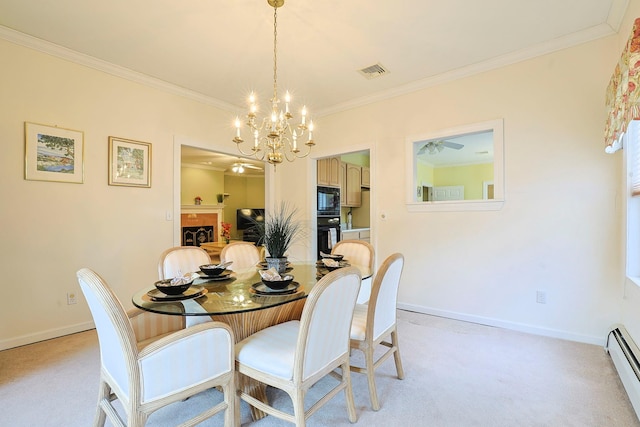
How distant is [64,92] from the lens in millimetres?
2834

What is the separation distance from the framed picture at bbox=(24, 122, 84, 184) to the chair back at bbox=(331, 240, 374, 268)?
2612 millimetres

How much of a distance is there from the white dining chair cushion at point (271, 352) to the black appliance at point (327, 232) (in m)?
3.16

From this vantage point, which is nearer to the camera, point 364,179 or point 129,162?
point 129,162

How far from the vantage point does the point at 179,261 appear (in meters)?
2.44

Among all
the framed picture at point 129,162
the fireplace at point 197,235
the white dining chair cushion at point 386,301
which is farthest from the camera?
the fireplace at point 197,235

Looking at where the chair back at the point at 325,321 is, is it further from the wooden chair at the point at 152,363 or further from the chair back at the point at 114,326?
the chair back at the point at 114,326

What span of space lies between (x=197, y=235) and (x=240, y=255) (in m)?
5.24

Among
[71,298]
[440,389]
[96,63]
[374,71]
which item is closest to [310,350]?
[440,389]

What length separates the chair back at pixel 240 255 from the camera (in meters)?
2.82

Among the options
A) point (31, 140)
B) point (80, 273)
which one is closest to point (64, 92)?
point (31, 140)

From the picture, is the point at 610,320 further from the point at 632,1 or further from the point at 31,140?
the point at 31,140

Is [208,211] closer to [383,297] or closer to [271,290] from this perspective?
[271,290]

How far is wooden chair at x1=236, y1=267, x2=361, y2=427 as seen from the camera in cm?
132

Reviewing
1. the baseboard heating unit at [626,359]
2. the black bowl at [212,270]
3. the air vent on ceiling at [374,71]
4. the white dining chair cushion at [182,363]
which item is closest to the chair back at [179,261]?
the black bowl at [212,270]
